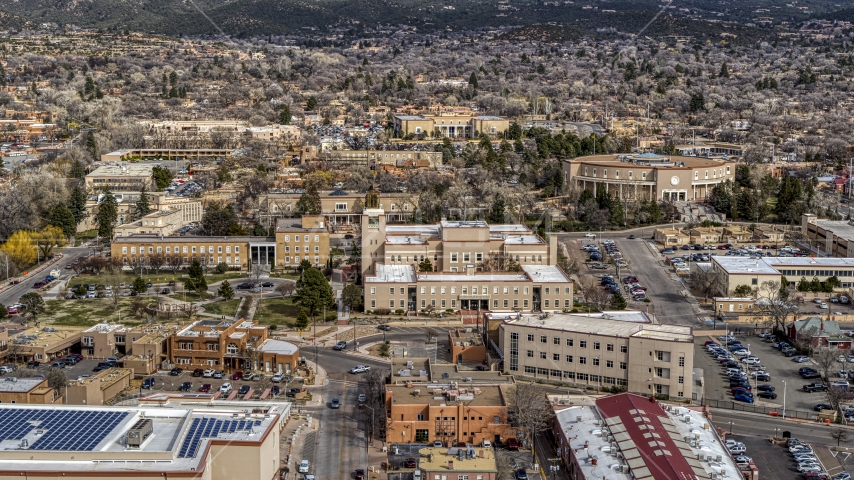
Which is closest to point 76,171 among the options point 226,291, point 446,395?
point 226,291

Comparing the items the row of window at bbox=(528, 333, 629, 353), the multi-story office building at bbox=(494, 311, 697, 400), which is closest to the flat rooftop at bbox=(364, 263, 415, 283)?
the multi-story office building at bbox=(494, 311, 697, 400)

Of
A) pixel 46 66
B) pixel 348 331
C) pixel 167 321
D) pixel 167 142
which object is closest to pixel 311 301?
pixel 348 331

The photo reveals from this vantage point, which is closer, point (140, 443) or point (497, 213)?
point (140, 443)

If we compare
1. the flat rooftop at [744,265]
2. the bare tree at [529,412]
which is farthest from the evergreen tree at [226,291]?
the flat rooftop at [744,265]

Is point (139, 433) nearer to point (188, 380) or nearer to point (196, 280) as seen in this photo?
point (188, 380)

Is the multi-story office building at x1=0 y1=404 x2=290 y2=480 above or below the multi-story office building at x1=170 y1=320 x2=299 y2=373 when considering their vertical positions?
above

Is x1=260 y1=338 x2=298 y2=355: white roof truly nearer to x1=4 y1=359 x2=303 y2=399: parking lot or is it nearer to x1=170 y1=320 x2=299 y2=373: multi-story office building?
x1=170 y1=320 x2=299 y2=373: multi-story office building

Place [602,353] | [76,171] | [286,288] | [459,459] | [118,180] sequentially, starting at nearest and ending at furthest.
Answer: [459,459] < [602,353] < [286,288] < [118,180] < [76,171]
